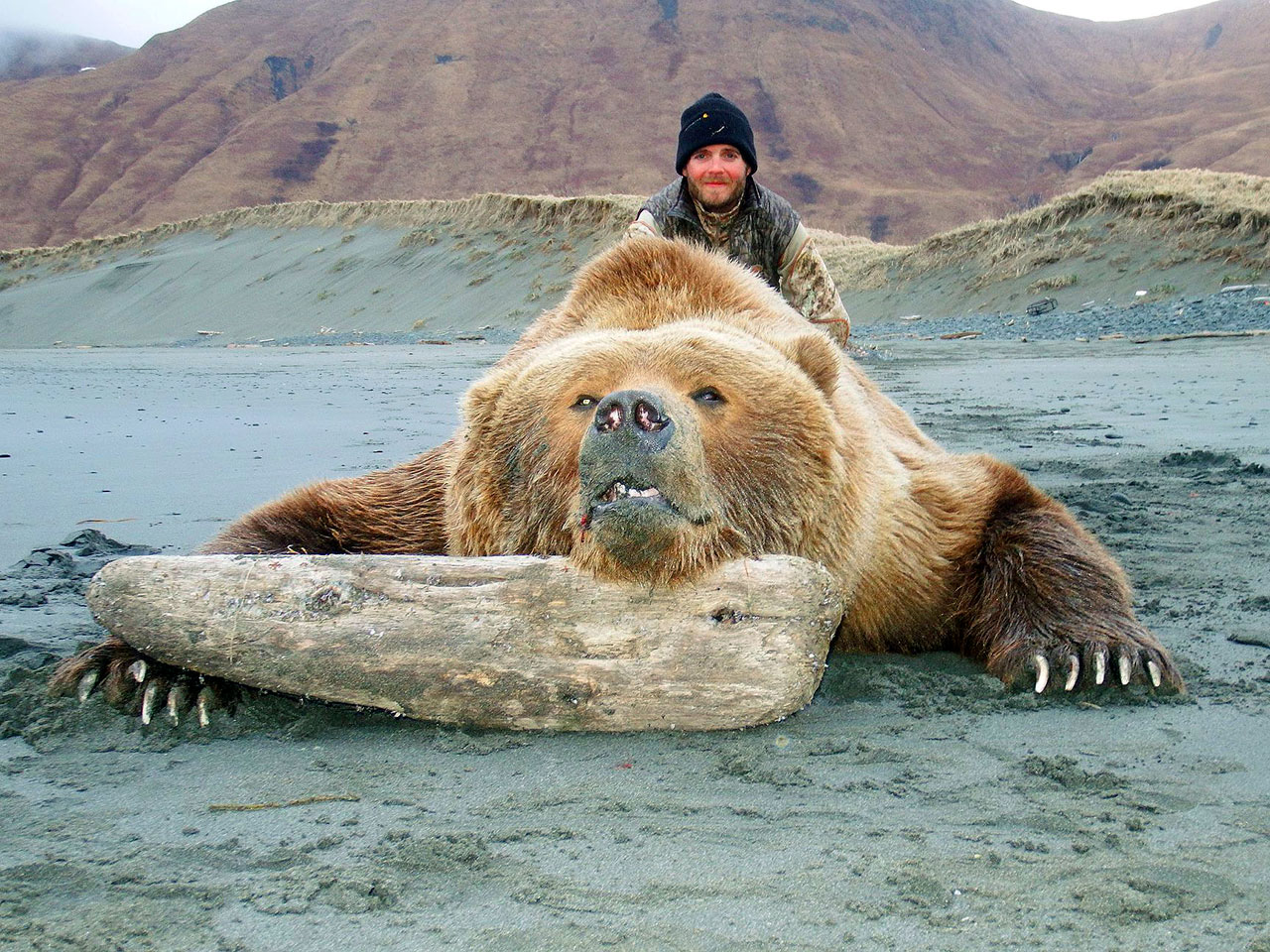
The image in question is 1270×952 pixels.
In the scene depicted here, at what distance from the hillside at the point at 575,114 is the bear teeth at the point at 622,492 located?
55.3 meters

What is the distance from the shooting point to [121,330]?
33219 millimetres

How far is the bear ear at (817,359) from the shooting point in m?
3.19

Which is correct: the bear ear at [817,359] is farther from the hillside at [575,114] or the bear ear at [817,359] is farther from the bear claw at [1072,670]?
the hillside at [575,114]

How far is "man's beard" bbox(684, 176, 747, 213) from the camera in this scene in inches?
215

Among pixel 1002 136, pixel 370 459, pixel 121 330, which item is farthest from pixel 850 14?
pixel 370 459

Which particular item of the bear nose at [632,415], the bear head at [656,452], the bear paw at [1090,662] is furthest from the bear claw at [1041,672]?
the bear nose at [632,415]

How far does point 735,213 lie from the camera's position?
18.2 ft

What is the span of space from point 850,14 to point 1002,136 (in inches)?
637

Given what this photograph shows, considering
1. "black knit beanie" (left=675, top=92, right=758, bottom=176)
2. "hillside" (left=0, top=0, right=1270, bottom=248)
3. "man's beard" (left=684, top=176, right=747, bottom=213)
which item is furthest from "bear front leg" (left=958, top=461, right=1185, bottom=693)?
"hillside" (left=0, top=0, right=1270, bottom=248)

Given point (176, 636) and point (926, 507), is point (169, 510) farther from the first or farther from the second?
point (926, 507)

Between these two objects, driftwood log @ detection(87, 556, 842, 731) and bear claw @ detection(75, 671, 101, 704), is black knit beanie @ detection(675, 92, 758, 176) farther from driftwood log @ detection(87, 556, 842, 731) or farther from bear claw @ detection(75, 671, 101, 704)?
bear claw @ detection(75, 671, 101, 704)

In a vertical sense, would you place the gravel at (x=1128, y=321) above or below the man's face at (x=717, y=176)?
above

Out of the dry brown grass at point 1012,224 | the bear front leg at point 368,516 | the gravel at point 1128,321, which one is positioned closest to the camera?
the bear front leg at point 368,516

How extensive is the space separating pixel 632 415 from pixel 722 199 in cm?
335
